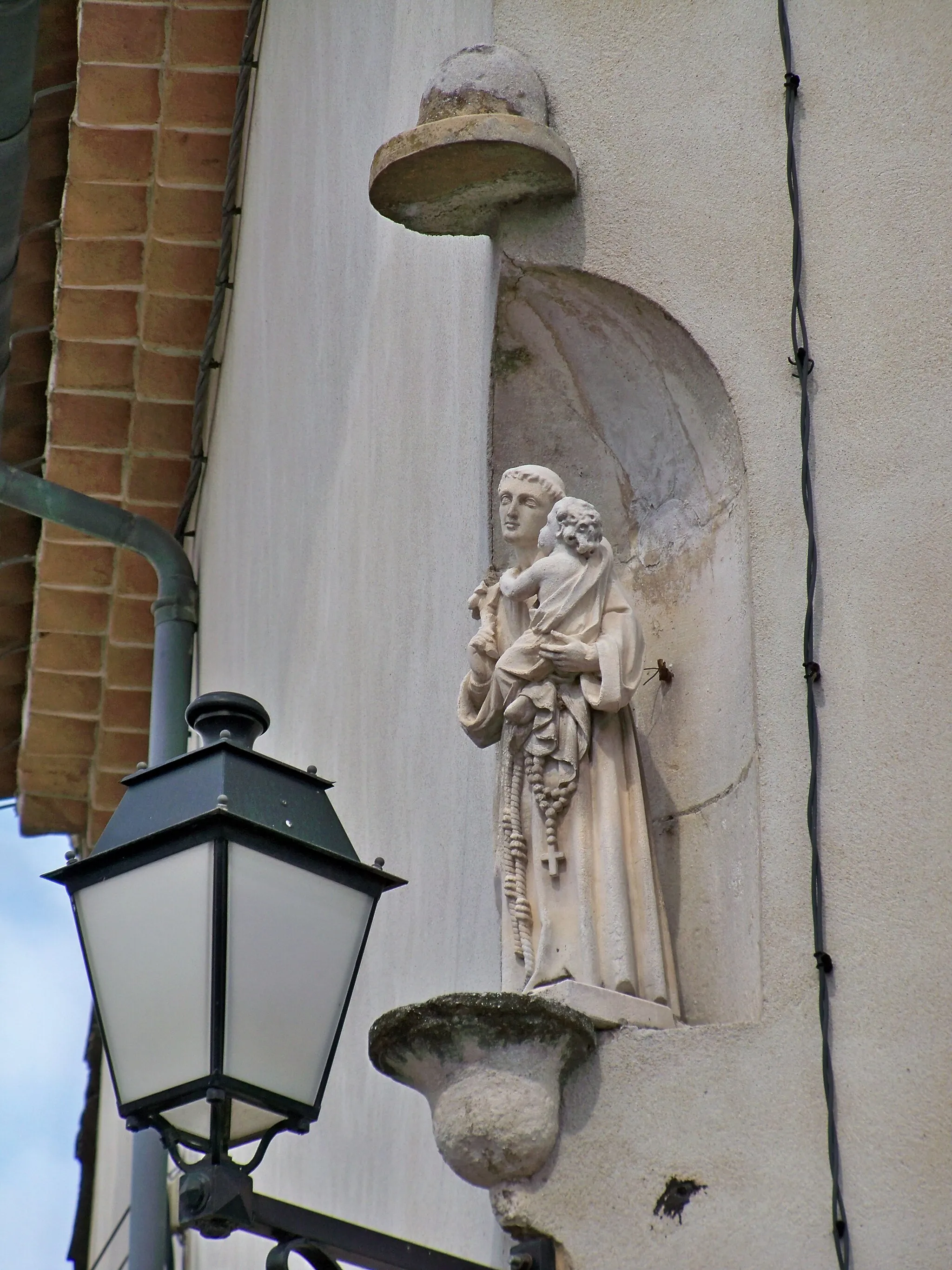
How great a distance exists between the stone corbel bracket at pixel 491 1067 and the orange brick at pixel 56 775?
7.82 m

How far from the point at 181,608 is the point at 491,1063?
3.62m

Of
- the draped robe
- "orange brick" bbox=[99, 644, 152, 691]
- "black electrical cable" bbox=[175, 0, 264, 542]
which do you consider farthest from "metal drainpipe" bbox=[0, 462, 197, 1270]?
"orange brick" bbox=[99, 644, 152, 691]

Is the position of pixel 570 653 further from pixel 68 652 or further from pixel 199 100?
pixel 68 652

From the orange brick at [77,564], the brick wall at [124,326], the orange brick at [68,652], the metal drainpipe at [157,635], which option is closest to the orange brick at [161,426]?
the brick wall at [124,326]

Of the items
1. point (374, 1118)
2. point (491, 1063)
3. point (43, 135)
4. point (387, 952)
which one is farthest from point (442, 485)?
point (43, 135)

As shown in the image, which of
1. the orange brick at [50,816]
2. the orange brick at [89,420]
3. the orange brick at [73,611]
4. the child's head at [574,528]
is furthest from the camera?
the orange brick at [50,816]

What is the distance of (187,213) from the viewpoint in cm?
923

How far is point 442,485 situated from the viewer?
18.9ft

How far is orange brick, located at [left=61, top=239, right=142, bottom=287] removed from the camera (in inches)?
365

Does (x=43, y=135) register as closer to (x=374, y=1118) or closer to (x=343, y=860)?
(x=374, y=1118)

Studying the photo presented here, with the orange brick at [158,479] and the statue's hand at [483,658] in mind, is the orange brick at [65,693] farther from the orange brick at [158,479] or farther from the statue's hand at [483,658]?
the statue's hand at [483,658]

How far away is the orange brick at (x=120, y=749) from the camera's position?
37.2 feet

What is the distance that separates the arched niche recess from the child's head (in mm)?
315

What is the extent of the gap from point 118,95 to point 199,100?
31 centimetres
